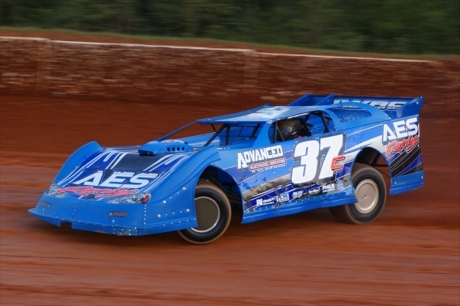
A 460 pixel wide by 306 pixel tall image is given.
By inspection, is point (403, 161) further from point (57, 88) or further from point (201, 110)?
point (57, 88)

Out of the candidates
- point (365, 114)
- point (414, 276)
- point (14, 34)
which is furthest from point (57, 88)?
point (414, 276)

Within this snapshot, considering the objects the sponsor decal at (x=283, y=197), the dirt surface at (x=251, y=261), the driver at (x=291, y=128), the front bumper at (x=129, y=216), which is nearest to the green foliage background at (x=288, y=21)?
the dirt surface at (x=251, y=261)

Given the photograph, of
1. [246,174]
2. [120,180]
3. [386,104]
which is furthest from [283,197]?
[386,104]

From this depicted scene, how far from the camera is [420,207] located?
34.4 ft

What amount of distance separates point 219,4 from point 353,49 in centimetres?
370

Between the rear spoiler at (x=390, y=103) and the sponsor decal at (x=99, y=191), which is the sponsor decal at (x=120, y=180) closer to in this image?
the sponsor decal at (x=99, y=191)

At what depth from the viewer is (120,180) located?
8.02 m

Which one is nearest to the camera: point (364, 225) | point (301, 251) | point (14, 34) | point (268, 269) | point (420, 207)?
point (268, 269)

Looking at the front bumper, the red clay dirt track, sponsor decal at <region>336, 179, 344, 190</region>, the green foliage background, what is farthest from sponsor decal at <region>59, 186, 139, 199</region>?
the green foliage background

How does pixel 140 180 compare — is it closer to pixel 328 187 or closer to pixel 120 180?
pixel 120 180

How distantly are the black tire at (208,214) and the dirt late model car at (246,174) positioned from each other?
1 cm

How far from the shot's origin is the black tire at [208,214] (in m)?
7.99

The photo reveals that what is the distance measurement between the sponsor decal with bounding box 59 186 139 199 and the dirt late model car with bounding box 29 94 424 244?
1cm

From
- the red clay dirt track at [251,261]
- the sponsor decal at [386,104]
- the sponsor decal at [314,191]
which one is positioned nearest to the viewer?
the red clay dirt track at [251,261]
